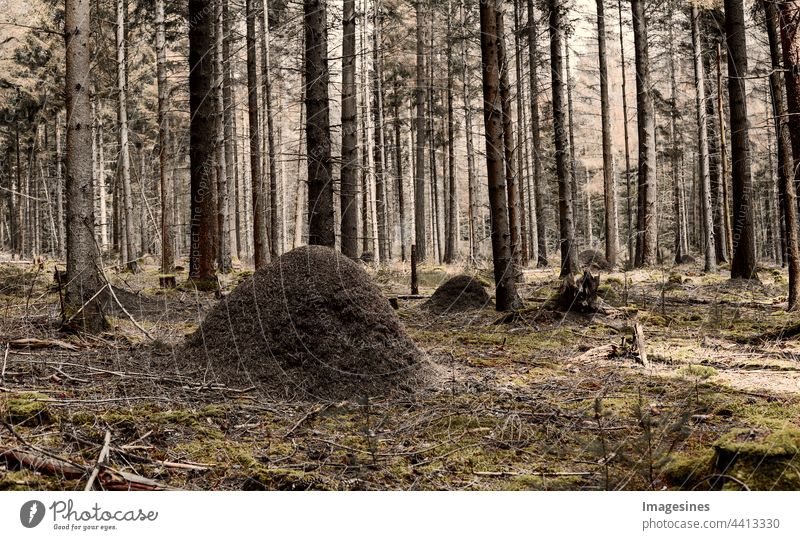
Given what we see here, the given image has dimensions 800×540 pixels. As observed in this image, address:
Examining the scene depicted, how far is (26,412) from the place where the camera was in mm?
3102

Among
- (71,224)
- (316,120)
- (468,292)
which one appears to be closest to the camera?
(71,224)

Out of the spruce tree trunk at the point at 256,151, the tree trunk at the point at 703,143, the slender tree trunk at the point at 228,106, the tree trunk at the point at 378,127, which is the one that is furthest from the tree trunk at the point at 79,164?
the tree trunk at the point at 703,143

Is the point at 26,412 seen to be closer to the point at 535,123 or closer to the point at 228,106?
the point at 228,106

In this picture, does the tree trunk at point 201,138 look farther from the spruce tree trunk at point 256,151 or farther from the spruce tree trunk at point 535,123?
the spruce tree trunk at point 535,123

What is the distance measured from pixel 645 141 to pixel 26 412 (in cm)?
1409

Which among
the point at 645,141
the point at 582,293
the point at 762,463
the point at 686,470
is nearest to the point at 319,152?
the point at 582,293

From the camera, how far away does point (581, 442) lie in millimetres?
3070

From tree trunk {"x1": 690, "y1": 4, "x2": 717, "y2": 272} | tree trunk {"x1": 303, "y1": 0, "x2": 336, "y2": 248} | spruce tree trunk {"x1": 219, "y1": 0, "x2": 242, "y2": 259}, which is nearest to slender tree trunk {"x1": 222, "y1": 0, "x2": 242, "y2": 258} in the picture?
spruce tree trunk {"x1": 219, "y1": 0, "x2": 242, "y2": 259}

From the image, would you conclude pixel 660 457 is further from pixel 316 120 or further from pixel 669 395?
pixel 316 120

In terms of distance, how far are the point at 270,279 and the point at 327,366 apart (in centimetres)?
83

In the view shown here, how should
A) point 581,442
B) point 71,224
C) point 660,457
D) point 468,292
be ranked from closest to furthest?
1. point 660,457
2. point 581,442
3. point 71,224
4. point 468,292

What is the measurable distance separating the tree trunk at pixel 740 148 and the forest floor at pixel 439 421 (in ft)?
17.2

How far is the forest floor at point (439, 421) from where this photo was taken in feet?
8.43
